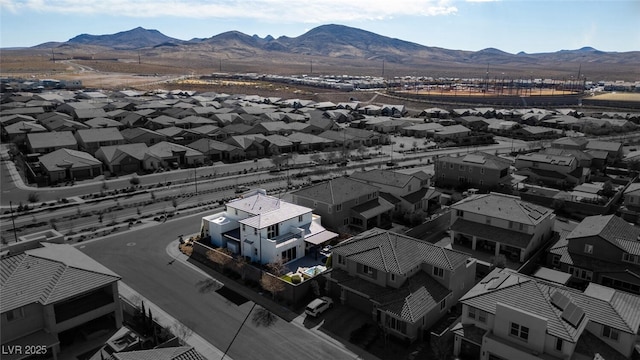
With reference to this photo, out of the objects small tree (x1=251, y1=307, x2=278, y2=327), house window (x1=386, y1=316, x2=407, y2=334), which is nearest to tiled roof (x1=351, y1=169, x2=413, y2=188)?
house window (x1=386, y1=316, x2=407, y2=334)

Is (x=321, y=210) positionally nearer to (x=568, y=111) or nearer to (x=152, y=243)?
(x=152, y=243)

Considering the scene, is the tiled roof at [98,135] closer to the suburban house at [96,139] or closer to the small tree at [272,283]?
the suburban house at [96,139]

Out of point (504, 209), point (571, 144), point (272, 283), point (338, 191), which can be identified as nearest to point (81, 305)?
point (272, 283)

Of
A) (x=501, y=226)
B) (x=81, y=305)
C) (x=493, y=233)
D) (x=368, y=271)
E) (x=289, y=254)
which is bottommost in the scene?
(x=289, y=254)

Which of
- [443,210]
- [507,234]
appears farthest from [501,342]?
[443,210]

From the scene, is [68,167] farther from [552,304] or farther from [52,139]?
[552,304]

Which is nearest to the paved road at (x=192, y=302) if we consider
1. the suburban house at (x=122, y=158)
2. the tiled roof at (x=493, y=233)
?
the tiled roof at (x=493, y=233)

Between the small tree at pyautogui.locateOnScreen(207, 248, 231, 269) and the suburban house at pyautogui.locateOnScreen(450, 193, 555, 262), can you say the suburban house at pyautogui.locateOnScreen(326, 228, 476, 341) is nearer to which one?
the suburban house at pyautogui.locateOnScreen(450, 193, 555, 262)
